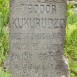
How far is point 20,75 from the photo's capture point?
4613mm

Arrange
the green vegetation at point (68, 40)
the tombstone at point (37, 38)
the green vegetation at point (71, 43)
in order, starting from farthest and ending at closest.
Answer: the green vegetation at point (71, 43) → the green vegetation at point (68, 40) → the tombstone at point (37, 38)

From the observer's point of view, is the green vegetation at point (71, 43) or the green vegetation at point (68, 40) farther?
the green vegetation at point (71, 43)

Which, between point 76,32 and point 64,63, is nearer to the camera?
point 64,63

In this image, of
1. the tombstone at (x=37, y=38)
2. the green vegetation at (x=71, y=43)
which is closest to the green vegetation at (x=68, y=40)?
the green vegetation at (x=71, y=43)

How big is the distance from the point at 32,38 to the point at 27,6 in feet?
1.44

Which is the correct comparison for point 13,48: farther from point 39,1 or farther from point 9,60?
point 39,1

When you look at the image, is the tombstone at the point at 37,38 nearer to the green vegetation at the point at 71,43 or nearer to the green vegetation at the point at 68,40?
the green vegetation at the point at 68,40

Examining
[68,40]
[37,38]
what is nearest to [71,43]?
[68,40]

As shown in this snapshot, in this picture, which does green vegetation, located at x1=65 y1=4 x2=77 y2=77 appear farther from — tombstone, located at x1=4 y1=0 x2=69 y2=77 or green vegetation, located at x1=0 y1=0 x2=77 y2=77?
tombstone, located at x1=4 y1=0 x2=69 y2=77

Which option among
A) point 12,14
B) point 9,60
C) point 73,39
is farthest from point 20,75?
point 73,39

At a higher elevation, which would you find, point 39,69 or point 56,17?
point 56,17

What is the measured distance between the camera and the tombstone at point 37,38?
4301mm

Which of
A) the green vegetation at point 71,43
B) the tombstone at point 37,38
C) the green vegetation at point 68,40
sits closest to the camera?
the tombstone at point 37,38

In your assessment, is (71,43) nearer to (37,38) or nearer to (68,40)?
(68,40)
